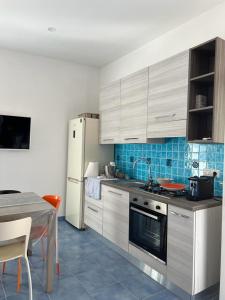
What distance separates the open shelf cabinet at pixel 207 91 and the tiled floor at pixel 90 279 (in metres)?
1.49

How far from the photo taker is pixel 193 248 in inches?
77.1

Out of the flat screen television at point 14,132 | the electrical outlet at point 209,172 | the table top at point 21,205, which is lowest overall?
the table top at point 21,205

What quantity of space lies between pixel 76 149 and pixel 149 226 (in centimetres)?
178

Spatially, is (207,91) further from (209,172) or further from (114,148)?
(114,148)

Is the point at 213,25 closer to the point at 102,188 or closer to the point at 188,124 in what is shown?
the point at 188,124

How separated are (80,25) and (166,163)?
6.60ft

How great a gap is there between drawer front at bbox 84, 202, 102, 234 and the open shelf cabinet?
65.8 inches

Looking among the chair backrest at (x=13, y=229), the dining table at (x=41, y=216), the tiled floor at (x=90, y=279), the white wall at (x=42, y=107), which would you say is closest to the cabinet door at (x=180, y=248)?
the tiled floor at (x=90, y=279)

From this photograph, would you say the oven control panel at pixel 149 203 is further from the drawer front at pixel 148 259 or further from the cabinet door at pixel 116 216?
the drawer front at pixel 148 259

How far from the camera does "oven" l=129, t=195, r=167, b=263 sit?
227cm

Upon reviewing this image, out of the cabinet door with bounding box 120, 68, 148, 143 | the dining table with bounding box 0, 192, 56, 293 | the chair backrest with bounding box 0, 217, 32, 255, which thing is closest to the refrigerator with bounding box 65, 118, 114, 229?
the cabinet door with bounding box 120, 68, 148, 143

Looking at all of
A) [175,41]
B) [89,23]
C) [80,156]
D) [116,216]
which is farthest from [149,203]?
[89,23]

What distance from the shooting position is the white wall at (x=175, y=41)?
243 cm

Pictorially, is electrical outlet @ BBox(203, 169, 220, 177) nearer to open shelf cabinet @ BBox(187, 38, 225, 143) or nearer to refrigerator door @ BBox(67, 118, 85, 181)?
open shelf cabinet @ BBox(187, 38, 225, 143)
